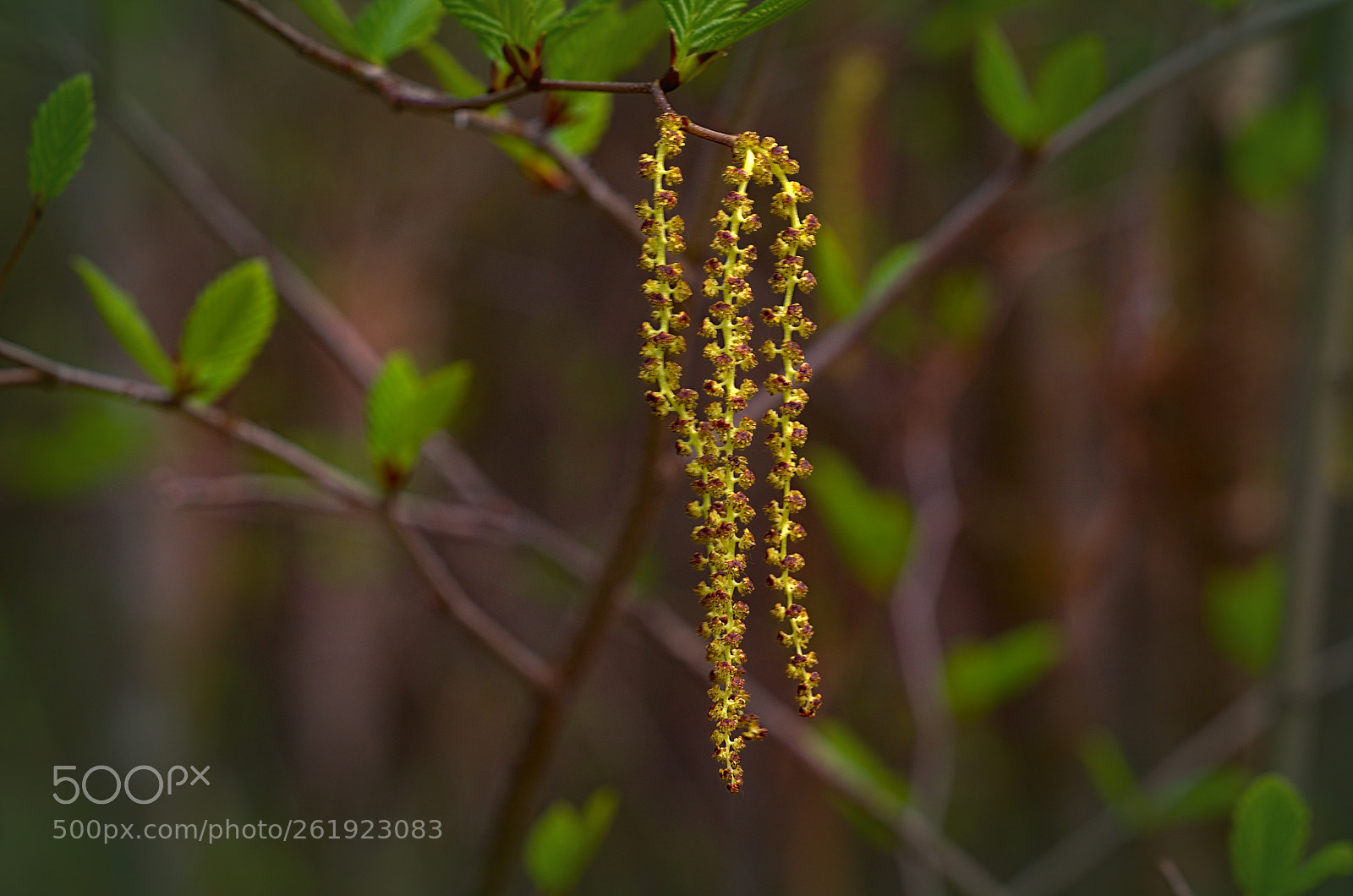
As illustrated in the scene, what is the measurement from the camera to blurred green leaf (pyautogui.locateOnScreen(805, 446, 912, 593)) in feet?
2.52

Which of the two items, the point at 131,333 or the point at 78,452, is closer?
the point at 131,333

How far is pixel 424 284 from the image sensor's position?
1813mm

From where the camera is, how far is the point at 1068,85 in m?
0.58

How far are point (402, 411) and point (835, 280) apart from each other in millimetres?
292

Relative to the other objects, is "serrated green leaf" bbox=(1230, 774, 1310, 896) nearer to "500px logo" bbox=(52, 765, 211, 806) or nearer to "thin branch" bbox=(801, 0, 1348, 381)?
"thin branch" bbox=(801, 0, 1348, 381)

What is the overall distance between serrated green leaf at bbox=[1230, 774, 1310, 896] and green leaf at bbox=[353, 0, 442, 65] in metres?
0.59

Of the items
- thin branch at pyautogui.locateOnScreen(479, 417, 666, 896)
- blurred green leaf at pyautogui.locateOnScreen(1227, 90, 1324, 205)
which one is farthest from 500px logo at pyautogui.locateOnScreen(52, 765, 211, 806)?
blurred green leaf at pyautogui.locateOnScreen(1227, 90, 1324, 205)

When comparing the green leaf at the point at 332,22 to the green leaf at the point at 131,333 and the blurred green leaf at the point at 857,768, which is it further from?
the blurred green leaf at the point at 857,768

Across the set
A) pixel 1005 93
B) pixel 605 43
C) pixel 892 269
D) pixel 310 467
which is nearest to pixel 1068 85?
pixel 1005 93

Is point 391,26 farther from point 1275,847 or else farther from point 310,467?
point 1275,847

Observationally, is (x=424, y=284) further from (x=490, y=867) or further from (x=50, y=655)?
(x=490, y=867)

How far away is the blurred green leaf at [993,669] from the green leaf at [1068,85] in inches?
16.4

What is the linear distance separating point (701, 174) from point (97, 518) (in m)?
0.99

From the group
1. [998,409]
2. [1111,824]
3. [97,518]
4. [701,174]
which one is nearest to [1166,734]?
[1111,824]
